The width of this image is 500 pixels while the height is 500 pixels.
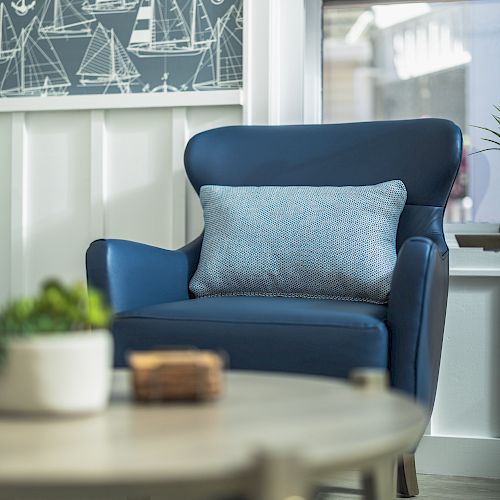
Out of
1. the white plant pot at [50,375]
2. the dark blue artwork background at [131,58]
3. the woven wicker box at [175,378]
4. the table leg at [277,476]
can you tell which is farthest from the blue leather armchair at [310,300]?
the table leg at [277,476]

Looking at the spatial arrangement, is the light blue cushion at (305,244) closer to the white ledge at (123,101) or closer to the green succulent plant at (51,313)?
the white ledge at (123,101)

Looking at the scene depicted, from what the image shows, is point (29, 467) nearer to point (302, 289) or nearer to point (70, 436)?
point (70, 436)

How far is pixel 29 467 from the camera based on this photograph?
0.71m

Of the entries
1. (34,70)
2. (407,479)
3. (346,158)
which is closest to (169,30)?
(34,70)

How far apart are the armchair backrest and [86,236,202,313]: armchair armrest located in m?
0.33

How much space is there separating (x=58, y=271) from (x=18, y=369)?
6.21ft

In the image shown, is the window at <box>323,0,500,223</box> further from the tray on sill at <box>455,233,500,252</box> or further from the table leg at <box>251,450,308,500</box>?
the table leg at <box>251,450,308,500</box>

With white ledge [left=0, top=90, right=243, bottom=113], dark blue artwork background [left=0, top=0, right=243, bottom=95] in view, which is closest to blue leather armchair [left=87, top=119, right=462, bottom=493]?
A: white ledge [left=0, top=90, right=243, bottom=113]

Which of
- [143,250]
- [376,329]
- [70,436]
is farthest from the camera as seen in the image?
[143,250]

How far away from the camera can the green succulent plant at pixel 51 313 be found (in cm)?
94

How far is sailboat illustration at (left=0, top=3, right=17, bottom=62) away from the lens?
9.30 ft

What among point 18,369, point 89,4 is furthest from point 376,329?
point 89,4

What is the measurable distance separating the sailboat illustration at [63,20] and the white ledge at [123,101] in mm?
226

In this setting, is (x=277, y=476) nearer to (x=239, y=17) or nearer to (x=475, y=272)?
(x=475, y=272)
